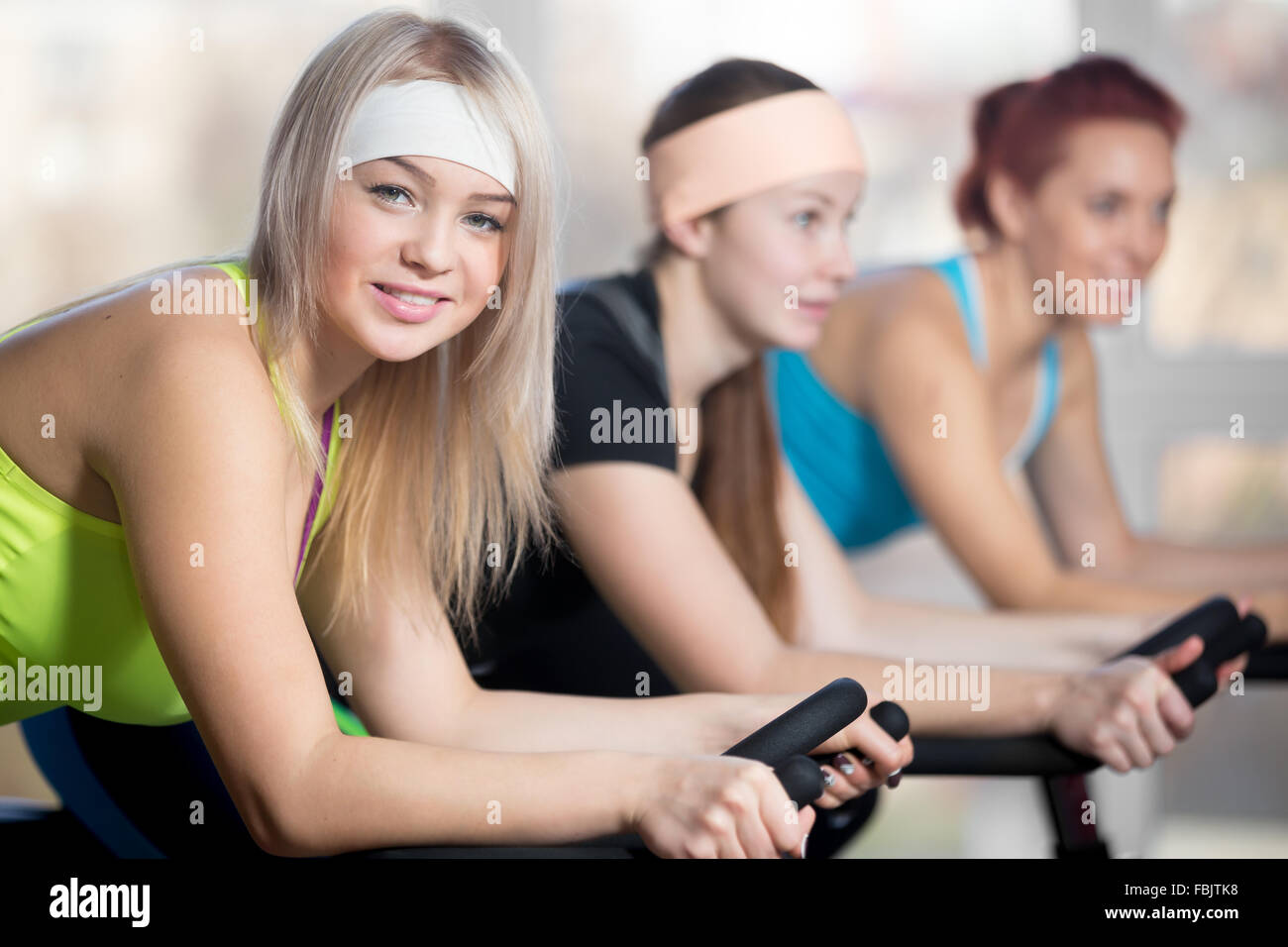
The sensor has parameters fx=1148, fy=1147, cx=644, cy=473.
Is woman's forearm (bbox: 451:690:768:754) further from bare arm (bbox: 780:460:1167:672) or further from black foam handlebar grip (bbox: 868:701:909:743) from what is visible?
bare arm (bbox: 780:460:1167:672)

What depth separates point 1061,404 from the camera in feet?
4.28

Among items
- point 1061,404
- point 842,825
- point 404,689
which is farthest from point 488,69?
point 1061,404

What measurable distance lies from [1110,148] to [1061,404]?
0.29m

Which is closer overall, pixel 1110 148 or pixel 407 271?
pixel 407 271

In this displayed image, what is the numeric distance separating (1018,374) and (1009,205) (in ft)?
0.62

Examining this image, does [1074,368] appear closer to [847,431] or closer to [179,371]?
[847,431]

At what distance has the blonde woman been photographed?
22.1 inches

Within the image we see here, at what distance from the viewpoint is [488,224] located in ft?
2.22

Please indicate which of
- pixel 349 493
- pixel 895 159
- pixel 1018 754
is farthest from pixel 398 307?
pixel 895 159

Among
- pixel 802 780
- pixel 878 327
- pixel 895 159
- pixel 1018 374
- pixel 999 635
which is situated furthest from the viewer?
pixel 895 159

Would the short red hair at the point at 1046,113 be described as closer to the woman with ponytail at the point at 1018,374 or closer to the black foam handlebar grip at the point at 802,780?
the woman with ponytail at the point at 1018,374
